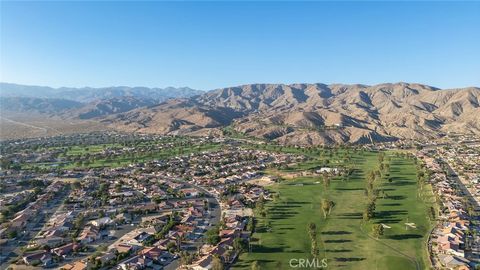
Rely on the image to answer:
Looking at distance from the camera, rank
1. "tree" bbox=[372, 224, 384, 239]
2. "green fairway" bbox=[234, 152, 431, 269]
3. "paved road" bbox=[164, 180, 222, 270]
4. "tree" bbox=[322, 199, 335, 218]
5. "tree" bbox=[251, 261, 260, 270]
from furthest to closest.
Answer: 1. "tree" bbox=[322, 199, 335, 218]
2. "tree" bbox=[372, 224, 384, 239]
3. "green fairway" bbox=[234, 152, 431, 269]
4. "paved road" bbox=[164, 180, 222, 270]
5. "tree" bbox=[251, 261, 260, 270]

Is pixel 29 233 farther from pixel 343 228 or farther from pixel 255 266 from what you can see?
pixel 343 228

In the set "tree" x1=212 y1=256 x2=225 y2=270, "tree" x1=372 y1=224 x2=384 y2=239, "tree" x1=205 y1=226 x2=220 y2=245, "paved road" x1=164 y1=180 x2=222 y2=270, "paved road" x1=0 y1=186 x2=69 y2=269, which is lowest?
"paved road" x1=0 y1=186 x2=69 y2=269

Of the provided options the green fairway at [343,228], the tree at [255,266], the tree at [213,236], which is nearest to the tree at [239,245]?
the green fairway at [343,228]

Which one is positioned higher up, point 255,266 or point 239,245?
point 255,266

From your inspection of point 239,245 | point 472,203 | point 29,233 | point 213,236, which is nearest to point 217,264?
point 239,245

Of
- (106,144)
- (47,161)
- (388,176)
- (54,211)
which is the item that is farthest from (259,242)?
(106,144)

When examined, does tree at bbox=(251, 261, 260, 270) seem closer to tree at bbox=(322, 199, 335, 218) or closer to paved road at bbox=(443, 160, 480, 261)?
tree at bbox=(322, 199, 335, 218)

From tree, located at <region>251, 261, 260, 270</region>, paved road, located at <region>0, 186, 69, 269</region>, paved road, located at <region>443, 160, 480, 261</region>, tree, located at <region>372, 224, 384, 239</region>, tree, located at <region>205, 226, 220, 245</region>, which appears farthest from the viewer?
tree, located at <region>372, 224, 384, 239</region>

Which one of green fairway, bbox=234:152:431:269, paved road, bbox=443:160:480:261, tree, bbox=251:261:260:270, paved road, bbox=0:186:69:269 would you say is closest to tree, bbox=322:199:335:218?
green fairway, bbox=234:152:431:269

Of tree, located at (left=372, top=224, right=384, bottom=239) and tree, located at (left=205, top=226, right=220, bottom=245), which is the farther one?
tree, located at (left=372, top=224, right=384, bottom=239)

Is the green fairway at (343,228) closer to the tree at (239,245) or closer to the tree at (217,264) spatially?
the tree at (239,245)
